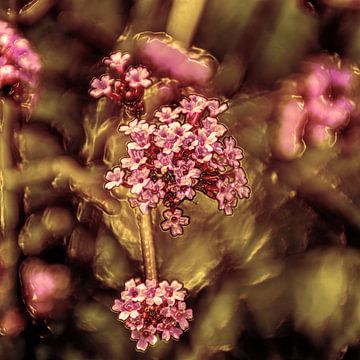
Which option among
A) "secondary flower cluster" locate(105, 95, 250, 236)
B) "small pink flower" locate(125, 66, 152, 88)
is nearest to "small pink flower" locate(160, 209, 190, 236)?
"secondary flower cluster" locate(105, 95, 250, 236)

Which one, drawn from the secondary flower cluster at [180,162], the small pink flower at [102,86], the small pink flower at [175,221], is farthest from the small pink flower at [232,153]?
the small pink flower at [102,86]

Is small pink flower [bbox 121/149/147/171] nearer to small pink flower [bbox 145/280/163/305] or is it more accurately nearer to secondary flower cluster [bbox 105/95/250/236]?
secondary flower cluster [bbox 105/95/250/236]

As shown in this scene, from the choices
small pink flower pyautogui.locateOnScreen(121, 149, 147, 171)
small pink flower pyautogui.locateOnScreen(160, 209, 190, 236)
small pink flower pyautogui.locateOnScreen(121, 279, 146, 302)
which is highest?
small pink flower pyautogui.locateOnScreen(121, 149, 147, 171)

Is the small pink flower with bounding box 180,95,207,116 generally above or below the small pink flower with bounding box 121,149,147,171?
above

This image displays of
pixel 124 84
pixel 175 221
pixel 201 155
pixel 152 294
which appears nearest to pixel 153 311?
pixel 152 294

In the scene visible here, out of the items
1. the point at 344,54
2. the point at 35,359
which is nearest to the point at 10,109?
the point at 35,359

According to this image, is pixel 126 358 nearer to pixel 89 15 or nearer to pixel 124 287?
pixel 124 287

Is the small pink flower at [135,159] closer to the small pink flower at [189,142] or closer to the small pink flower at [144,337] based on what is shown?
the small pink flower at [189,142]
